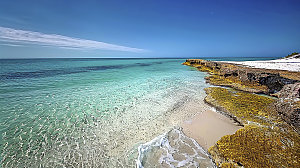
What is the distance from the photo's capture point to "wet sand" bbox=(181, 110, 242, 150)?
489cm

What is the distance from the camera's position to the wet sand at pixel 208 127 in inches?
193

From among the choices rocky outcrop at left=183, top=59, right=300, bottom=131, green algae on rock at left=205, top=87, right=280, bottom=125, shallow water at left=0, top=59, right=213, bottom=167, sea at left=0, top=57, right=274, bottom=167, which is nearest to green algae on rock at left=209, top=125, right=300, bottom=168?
sea at left=0, top=57, right=274, bottom=167

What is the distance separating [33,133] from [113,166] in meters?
4.73

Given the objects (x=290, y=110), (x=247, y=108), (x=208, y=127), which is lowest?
(x=208, y=127)

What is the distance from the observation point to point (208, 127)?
5.70 metres

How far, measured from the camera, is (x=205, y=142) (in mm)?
4707

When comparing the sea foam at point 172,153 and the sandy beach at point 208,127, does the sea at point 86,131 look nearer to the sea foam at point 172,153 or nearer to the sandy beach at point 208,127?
the sea foam at point 172,153

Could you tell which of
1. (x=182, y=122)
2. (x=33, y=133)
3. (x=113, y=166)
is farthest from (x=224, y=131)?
(x=33, y=133)

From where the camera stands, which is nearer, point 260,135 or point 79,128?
point 260,135

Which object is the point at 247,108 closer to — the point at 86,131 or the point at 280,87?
the point at 280,87

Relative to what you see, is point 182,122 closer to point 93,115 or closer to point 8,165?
point 93,115

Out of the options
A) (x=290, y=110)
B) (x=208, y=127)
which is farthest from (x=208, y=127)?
(x=290, y=110)

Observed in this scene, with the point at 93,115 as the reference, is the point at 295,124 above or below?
above

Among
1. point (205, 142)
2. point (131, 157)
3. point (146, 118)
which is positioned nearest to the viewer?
point (131, 157)
